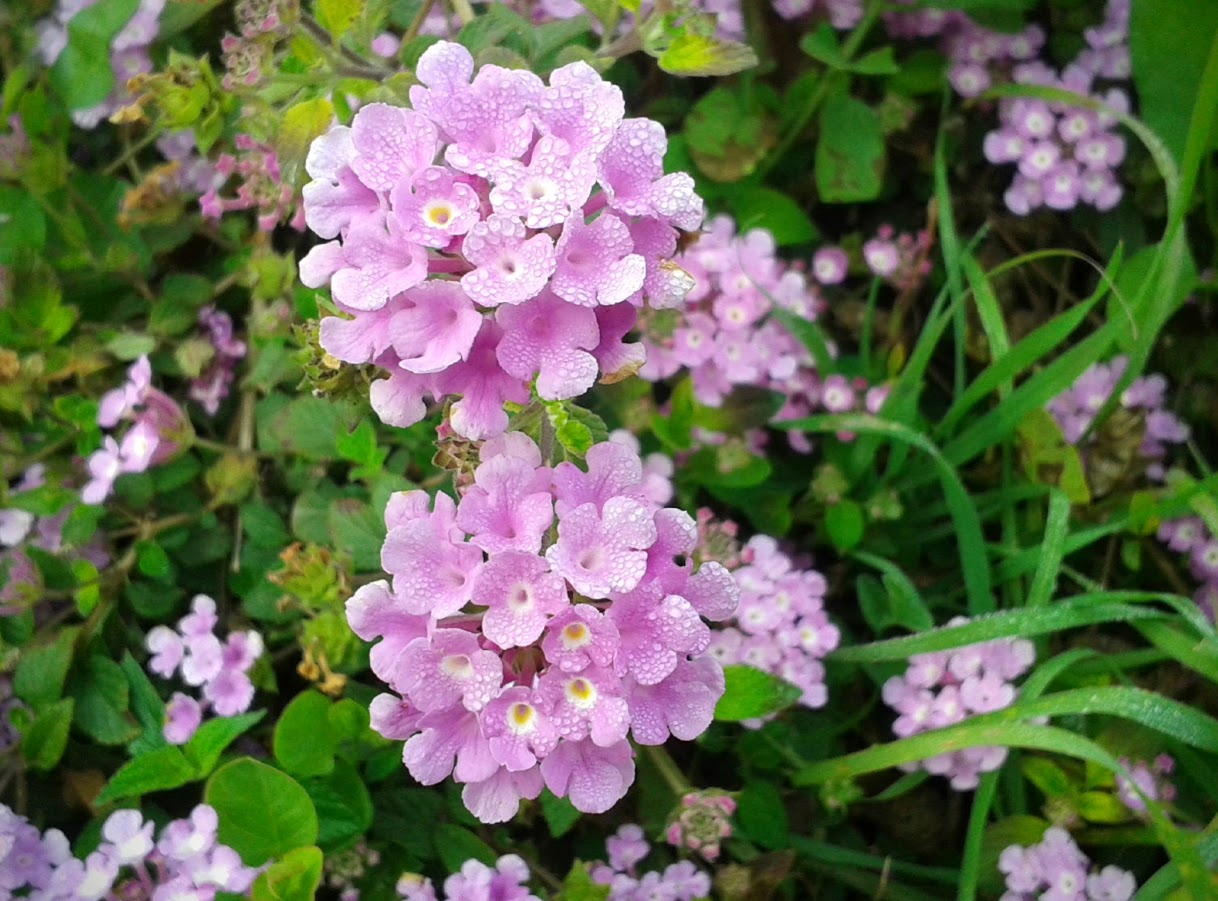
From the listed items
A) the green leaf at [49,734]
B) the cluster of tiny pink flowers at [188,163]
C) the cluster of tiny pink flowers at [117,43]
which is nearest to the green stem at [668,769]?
the green leaf at [49,734]

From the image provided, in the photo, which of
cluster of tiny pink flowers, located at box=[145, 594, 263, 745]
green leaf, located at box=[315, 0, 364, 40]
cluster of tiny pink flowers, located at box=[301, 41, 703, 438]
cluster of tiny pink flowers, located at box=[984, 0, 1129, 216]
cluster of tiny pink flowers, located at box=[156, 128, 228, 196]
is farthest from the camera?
cluster of tiny pink flowers, located at box=[984, 0, 1129, 216]

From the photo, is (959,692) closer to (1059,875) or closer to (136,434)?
(1059,875)

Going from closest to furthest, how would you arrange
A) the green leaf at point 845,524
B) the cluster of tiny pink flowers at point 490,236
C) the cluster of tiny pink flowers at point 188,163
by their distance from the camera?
the cluster of tiny pink flowers at point 490,236 → the green leaf at point 845,524 → the cluster of tiny pink flowers at point 188,163

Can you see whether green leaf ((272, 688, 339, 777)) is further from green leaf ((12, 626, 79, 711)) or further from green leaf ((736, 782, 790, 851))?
green leaf ((736, 782, 790, 851))

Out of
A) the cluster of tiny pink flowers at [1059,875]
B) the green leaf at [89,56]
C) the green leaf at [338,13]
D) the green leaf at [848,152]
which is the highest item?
the green leaf at [338,13]

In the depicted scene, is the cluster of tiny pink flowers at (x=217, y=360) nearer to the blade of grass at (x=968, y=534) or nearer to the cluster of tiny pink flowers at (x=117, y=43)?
the cluster of tiny pink flowers at (x=117, y=43)

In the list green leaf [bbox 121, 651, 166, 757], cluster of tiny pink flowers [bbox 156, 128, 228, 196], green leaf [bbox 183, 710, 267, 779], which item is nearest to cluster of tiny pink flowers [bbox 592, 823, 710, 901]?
green leaf [bbox 183, 710, 267, 779]

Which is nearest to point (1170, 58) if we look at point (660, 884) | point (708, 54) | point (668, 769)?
point (708, 54)
